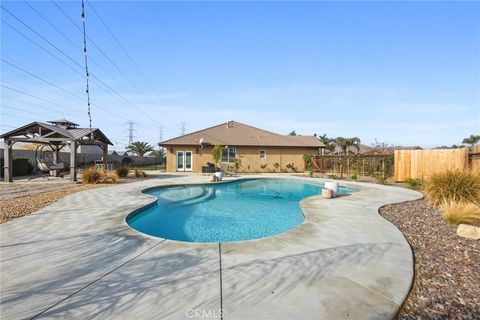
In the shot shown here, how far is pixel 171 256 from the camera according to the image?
427cm

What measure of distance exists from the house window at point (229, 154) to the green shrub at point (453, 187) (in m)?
18.5

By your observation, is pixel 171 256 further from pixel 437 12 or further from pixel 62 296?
pixel 437 12

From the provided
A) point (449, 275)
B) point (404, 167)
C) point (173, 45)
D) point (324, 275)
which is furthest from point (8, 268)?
point (404, 167)

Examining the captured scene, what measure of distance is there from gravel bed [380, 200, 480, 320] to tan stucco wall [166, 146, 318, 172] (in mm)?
19534

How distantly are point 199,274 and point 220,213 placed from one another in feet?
19.6

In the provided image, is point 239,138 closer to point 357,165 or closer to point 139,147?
point 357,165

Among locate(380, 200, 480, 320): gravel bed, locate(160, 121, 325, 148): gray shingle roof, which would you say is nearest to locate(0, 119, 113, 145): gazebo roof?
locate(160, 121, 325, 148): gray shingle roof

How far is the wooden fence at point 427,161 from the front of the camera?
13922 millimetres

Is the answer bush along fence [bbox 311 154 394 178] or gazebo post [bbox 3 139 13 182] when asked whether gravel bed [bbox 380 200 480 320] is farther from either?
gazebo post [bbox 3 139 13 182]

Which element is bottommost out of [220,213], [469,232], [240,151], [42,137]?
[220,213]

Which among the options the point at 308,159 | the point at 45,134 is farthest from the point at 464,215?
the point at 45,134

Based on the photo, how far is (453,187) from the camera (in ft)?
27.2

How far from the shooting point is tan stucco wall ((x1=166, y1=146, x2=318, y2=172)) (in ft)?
82.4

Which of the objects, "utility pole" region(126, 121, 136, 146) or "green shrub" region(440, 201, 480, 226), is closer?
"green shrub" region(440, 201, 480, 226)
